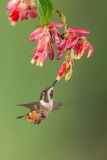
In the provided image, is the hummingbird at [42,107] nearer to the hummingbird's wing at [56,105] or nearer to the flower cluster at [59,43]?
the hummingbird's wing at [56,105]

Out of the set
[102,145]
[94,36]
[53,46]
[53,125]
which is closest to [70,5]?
[94,36]

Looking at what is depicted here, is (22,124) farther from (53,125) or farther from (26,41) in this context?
(26,41)

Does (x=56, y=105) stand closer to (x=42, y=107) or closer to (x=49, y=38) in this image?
(x=42, y=107)

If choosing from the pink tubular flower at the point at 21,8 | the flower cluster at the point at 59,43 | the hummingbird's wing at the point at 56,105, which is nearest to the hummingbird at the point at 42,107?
the hummingbird's wing at the point at 56,105

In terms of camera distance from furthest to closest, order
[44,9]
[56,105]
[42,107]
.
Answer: [56,105]
[42,107]
[44,9]

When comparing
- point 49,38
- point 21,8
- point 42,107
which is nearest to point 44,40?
point 49,38

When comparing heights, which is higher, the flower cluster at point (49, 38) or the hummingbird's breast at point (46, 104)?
the flower cluster at point (49, 38)
